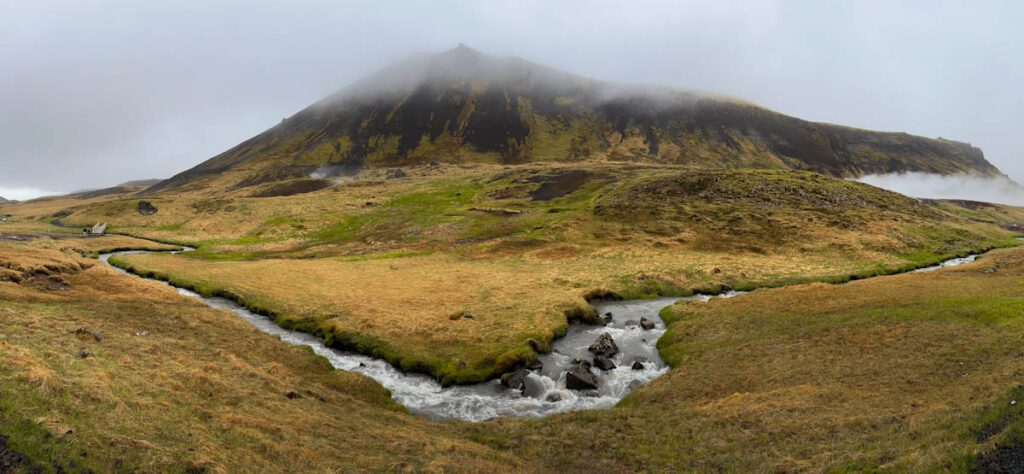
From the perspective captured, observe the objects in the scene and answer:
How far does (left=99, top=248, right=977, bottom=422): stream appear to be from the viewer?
2898cm

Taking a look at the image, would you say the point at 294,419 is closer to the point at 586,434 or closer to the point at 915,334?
the point at 586,434

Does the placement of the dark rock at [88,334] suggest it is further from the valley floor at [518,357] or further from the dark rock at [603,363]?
the dark rock at [603,363]

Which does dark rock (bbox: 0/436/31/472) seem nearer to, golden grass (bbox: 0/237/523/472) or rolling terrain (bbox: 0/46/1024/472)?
rolling terrain (bbox: 0/46/1024/472)

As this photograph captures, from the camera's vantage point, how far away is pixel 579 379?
31547 mm

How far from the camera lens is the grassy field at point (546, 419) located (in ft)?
51.5

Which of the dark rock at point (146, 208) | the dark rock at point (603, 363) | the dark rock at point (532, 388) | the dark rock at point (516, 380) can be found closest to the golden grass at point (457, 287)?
the dark rock at point (516, 380)

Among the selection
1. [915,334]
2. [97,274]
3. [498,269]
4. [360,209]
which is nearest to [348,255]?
[498,269]

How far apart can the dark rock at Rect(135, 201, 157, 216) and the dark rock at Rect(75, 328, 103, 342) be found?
436 ft

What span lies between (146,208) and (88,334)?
140m

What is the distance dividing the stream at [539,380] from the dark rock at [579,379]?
0.66ft

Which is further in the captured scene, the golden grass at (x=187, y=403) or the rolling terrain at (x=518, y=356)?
Result: the rolling terrain at (x=518, y=356)

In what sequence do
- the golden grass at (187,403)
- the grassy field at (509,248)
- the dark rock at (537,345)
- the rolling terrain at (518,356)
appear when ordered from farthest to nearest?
the grassy field at (509,248)
the dark rock at (537,345)
the rolling terrain at (518,356)
the golden grass at (187,403)

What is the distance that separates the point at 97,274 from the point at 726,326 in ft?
195

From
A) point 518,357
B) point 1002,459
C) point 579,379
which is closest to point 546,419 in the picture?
point 579,379
